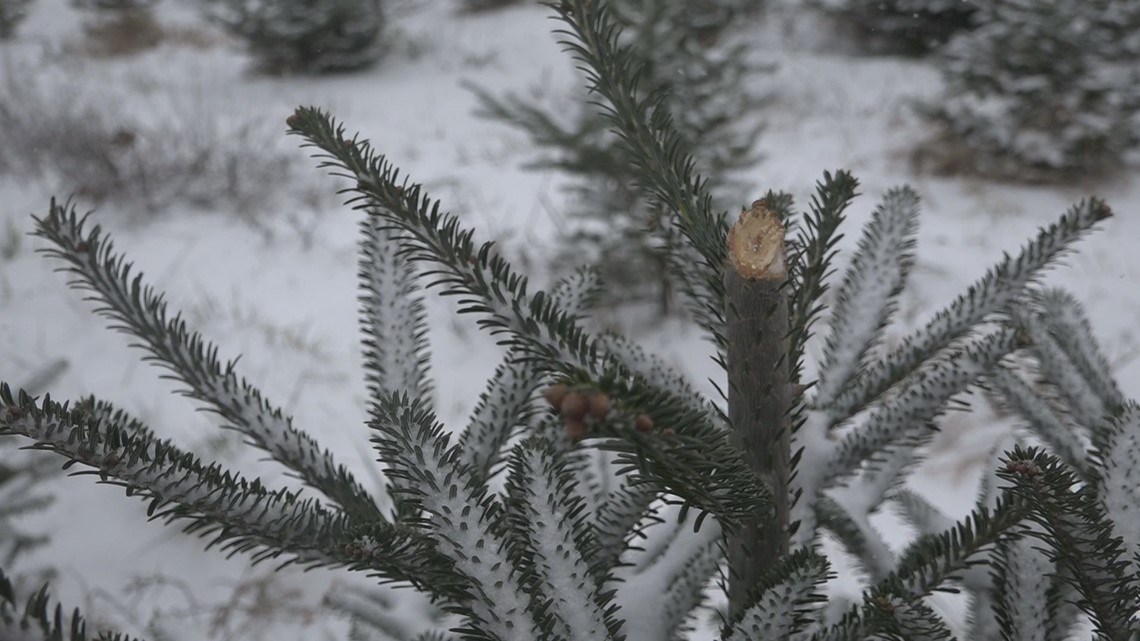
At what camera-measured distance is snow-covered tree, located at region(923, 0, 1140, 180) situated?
391 cm

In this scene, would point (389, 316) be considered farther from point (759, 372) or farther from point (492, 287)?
point (759, 372)

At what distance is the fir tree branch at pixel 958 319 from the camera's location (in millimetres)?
932

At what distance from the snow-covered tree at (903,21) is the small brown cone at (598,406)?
242 inches

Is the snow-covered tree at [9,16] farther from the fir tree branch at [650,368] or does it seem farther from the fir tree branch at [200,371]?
the fir tree branch at [650,368]

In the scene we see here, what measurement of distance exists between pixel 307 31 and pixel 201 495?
6439 mm

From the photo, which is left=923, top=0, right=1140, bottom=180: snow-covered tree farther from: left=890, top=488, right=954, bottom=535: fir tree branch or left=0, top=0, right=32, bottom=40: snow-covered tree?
left=0, top=0, right=32, bottom=40: snow-covered tree

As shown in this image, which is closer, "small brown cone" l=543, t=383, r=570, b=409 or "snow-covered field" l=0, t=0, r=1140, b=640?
"small brown cone" l=543, t=383, r=570, b=409

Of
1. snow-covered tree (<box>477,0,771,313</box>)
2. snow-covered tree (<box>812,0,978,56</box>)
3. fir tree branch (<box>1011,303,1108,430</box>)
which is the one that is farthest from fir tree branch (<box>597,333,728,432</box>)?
snow-covered tree (<box>812,0,978,56</box>)

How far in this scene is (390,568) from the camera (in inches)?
25.7

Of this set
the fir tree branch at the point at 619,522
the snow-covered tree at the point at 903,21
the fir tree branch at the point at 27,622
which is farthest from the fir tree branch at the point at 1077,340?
the snow-covered tree at the point at 903,21

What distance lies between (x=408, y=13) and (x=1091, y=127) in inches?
280

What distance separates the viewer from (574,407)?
0.39 metres

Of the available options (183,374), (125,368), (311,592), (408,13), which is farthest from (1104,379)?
(408,13)

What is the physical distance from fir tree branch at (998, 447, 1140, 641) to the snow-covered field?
14.8 inches
